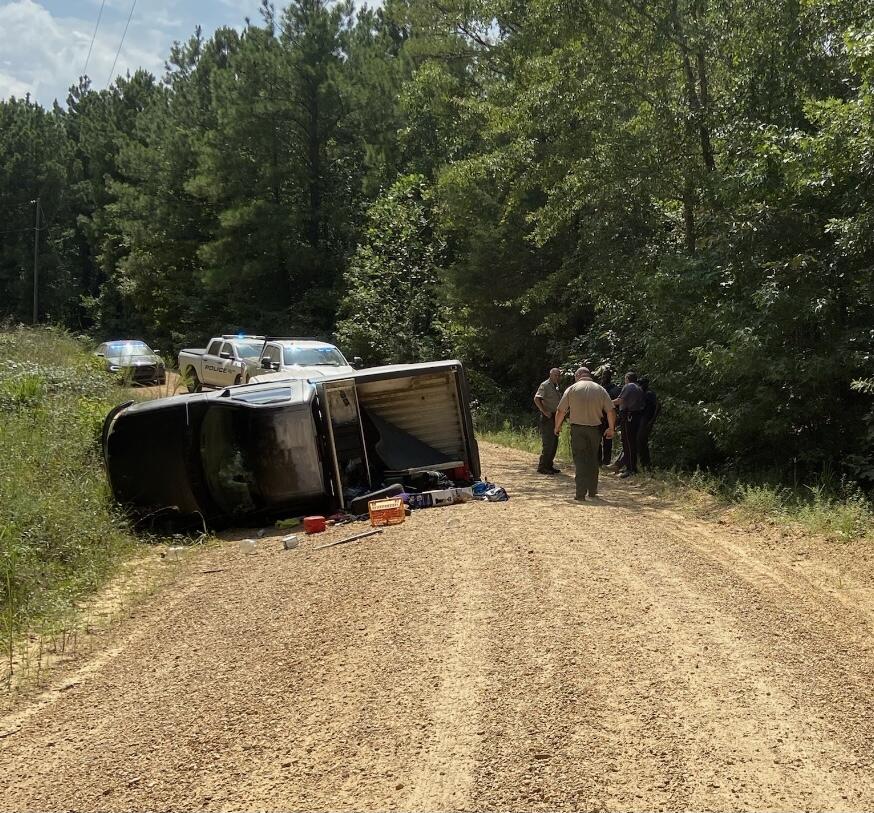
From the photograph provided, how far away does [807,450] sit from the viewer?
40.5 feet

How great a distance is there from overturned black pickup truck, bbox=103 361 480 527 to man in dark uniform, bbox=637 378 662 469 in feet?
13.3

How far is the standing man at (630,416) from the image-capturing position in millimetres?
13828

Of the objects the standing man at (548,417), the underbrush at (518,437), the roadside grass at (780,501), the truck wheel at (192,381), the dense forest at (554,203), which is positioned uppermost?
the dense forest at (554,203)

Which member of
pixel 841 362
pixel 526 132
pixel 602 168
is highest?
pixel 526 132

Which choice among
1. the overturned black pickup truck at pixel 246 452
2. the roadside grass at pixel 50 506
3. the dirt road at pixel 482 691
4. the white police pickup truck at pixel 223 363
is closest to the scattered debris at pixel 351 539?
the dirt road at pixel 482 691

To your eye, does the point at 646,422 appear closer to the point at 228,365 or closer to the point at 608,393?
the point at 608,393

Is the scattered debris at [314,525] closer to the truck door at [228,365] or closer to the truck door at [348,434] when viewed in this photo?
the truck door at [348,434]

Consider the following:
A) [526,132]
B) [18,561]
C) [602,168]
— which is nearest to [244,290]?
[526,132]

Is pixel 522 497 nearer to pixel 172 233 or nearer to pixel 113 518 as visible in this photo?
pixel 113 518

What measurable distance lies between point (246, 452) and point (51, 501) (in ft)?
7.85

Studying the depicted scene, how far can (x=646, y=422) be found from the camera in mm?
14102

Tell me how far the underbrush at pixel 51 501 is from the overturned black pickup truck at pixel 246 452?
591 mm

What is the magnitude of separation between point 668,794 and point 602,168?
1315cm

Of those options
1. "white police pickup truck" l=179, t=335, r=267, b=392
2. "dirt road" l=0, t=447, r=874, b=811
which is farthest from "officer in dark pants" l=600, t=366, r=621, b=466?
"white police pickup truck" l=179, t=335, r=267, b=392
